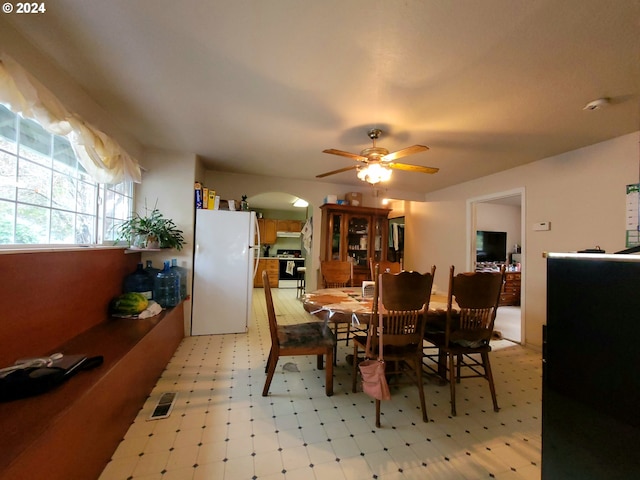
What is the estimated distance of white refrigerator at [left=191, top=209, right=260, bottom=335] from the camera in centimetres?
314

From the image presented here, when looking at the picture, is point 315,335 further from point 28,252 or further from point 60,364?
point 28,252

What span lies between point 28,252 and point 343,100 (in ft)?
7.18

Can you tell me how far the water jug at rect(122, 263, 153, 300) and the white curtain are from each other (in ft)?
3.23

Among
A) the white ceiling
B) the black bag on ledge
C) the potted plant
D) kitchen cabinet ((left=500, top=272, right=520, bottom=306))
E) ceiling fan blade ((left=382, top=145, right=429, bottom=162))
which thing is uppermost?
the white ceiling

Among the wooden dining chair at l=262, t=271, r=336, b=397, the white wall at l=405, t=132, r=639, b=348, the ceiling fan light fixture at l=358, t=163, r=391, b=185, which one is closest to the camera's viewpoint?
the wooden dining chair at l=262, t=271, r=336, b=397

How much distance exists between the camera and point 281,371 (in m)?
2.34

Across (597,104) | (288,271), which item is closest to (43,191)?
(597,104)

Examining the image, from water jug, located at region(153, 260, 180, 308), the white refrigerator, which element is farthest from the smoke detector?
water jug, located at region(153, 260, 180, 308)

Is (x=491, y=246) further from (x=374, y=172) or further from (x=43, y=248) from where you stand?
(x=43, y=248)

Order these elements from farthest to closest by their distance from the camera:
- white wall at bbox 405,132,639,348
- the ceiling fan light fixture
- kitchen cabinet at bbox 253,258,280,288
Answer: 1. kitchen cabinet at bbox 253,258,280,288
2. white wall at bbox 405,132,639,348
3. the ceiling fan light fixture

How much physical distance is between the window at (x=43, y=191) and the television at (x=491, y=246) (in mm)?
6662

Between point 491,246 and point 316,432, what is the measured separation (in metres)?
5.89

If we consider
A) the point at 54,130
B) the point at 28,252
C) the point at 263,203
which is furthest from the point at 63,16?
the point at 263,203

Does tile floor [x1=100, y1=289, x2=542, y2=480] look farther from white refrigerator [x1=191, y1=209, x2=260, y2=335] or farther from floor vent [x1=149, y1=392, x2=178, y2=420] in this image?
white refrigerator [x1=191, y1=209, x2=260, y2=335]
